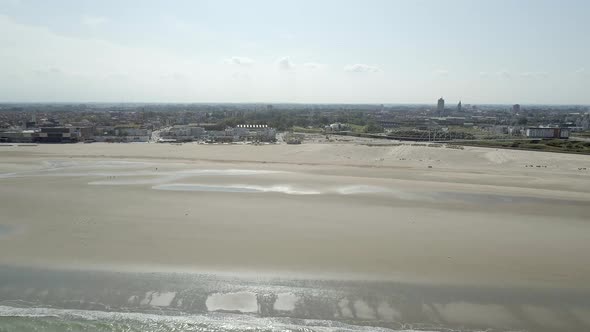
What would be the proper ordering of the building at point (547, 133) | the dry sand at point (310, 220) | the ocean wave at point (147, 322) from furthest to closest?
the building at point (547, 133) < the dry sand at point (310, 220) < the ocean wave at point (147, 322)

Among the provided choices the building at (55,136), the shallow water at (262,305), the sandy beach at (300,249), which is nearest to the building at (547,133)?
the sandy beach at (300,249)

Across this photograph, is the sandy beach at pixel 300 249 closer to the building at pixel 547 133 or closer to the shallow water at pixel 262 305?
the shallow water at pixel 262 305

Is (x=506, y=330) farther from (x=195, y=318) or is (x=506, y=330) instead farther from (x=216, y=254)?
(x=216, y=254)

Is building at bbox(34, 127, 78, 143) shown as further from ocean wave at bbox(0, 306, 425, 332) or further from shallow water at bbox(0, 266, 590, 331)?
ocean wave at bbox(0, 306, 425, 332)

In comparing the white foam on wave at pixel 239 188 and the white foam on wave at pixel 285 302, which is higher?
the white foam on wave at pixel 239 188

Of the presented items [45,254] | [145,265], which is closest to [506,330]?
[145,265]

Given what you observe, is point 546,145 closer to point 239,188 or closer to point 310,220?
point 239,188
